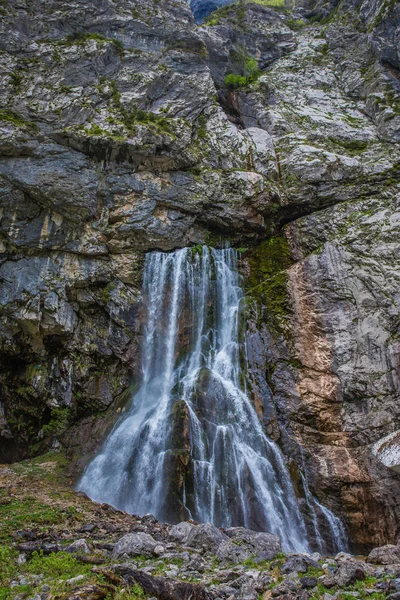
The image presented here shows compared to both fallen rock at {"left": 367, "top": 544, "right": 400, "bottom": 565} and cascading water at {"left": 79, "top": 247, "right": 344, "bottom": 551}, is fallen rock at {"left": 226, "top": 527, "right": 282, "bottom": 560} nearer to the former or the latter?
fallen rock at {"left": 367, "top": 544, "right": 400, "bottom": 565}

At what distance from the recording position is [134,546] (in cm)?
700

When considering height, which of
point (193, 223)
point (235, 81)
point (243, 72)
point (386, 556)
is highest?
point (243, 72)

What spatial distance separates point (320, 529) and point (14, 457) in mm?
11484

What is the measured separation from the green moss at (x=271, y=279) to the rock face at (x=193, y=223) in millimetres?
72

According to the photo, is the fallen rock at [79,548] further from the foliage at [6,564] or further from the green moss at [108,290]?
the green moss at [108,290]

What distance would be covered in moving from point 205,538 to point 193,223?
1466 cm

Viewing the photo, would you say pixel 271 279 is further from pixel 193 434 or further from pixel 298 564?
pixel 298 564

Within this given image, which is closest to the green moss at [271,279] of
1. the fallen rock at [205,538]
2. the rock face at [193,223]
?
the rock face at [193,223]

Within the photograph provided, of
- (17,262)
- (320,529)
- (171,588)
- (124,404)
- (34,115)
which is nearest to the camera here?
(171,588)

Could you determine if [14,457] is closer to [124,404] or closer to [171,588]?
[124,404]

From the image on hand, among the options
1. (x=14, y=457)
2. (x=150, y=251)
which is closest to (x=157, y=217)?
(x=150, y=251)

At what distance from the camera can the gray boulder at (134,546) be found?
688 cm

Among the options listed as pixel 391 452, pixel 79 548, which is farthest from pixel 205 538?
pixel 391 452

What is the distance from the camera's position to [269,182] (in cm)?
2075
